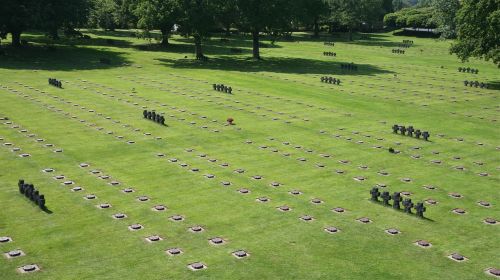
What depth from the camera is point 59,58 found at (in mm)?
87000

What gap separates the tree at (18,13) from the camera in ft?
277

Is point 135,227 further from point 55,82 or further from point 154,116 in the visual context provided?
point 55,82

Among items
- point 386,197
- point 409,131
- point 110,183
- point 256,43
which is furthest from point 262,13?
point 386,197

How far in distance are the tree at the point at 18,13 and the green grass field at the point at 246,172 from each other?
1186cm

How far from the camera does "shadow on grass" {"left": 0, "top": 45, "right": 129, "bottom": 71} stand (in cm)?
7894

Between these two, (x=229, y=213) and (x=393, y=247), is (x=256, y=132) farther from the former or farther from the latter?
(x=393, y=247)

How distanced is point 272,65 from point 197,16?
13138 mm

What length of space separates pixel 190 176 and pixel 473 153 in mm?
20568

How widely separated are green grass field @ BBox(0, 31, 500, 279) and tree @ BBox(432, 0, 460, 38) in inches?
1388

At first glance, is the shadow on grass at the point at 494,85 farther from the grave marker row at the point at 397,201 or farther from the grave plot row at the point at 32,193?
the grave plot row at the point at 32,193

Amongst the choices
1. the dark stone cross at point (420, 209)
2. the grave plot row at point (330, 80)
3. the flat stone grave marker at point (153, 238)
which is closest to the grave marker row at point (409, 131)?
the dark stone cross at point (420, 209)

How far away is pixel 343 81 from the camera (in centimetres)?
7331

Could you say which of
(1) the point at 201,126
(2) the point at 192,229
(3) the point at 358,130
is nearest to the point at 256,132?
(1) the point at 201,126

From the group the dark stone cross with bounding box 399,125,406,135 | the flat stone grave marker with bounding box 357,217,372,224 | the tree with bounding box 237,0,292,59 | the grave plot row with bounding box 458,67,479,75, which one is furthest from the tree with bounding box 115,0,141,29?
the flat stone grave marker with bounding box 357,217,372,224
